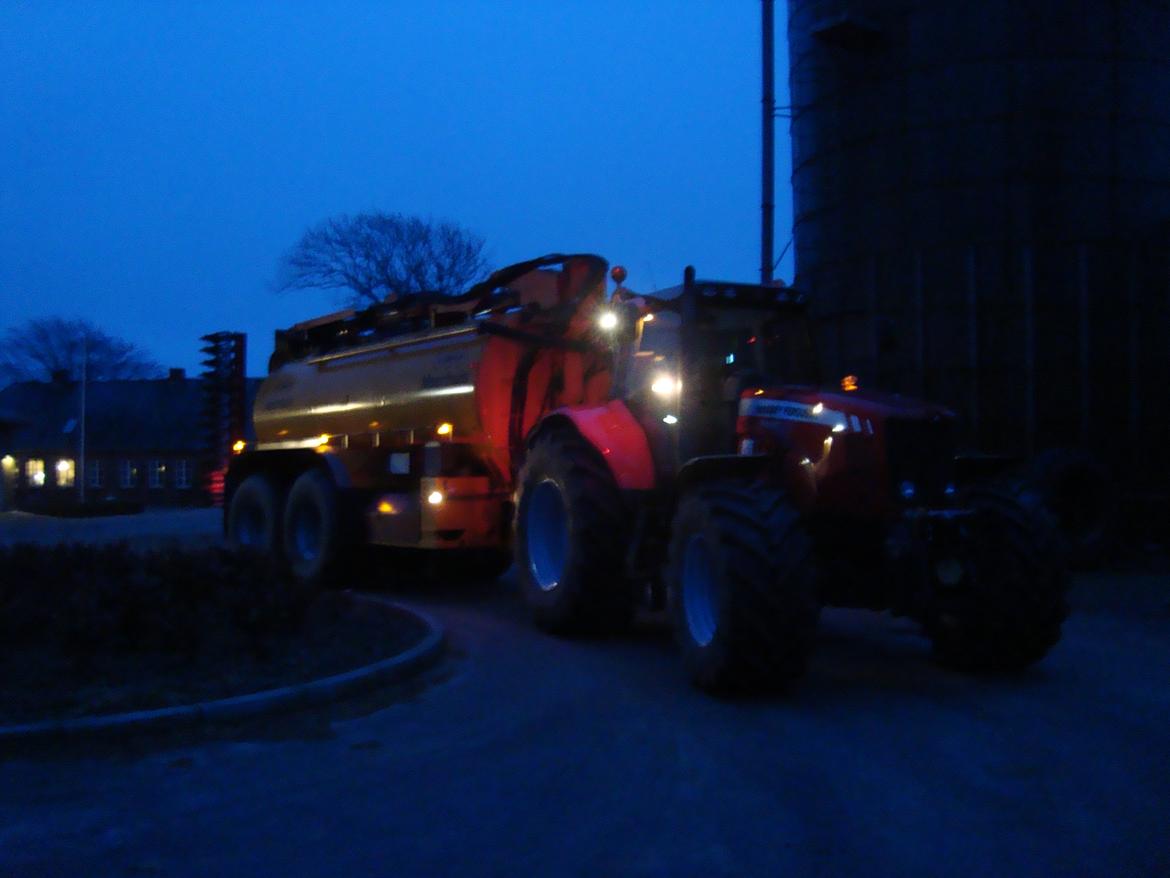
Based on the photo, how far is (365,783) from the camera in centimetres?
584

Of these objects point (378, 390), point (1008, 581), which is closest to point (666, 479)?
point (1008, 581)

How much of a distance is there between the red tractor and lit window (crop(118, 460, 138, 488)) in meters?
50.6

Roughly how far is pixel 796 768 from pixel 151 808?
123 inches

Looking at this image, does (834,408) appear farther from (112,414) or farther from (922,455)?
(112,414)

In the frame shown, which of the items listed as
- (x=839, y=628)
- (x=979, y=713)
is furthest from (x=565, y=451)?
(x=979, y=713)

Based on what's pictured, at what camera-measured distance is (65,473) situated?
186ft

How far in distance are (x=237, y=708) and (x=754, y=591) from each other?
3.19m

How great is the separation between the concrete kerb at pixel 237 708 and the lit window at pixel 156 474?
5098 cm

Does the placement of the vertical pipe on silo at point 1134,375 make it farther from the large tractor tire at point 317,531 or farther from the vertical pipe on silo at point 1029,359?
the large tractor tire at point 317,531

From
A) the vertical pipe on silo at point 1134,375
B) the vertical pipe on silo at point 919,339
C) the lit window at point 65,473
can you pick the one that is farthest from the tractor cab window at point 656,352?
the lit window at point 65,473

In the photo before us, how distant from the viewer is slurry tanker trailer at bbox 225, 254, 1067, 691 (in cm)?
754

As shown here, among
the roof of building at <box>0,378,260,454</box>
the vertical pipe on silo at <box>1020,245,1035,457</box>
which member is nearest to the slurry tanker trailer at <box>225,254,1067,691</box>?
the vertical pipe on silo at <box>1020,245,1035,457</box>

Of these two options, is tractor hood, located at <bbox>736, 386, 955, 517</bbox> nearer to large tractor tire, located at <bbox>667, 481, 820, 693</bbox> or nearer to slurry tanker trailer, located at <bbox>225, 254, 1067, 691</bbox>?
slurry tanker trailer, located at <bbox>225, 254, 1067, 691</bbox>

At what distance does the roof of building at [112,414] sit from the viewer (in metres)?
55.9
